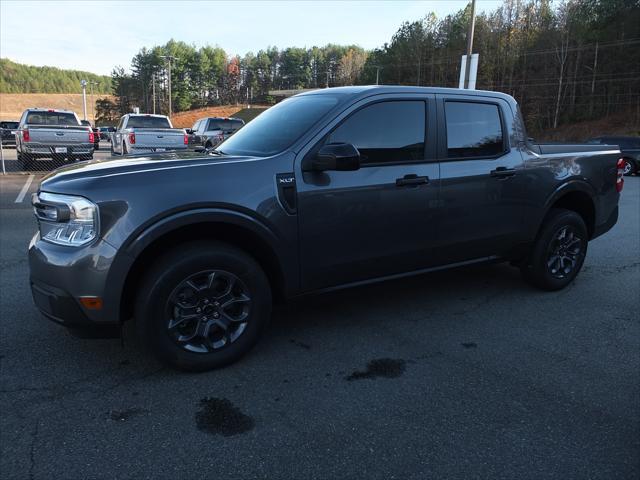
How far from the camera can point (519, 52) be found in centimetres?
5309

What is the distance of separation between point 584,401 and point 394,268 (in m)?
1.52

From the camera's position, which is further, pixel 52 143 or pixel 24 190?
pixel 52 143

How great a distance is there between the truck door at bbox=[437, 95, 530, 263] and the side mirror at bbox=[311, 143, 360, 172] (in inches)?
39.0

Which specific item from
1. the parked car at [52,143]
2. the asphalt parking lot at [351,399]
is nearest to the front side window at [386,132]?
the asphalt parking lot at [351,399]

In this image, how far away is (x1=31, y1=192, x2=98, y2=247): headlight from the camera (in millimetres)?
2805

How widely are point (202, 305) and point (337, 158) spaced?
126cm

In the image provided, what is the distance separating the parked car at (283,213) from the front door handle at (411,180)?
0.01 metres

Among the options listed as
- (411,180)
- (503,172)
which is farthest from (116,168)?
(503,172)

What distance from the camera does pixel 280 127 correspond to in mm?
3740

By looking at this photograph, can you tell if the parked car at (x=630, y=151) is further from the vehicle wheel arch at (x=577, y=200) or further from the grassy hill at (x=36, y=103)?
the grassy hill at (x=36, y=103)

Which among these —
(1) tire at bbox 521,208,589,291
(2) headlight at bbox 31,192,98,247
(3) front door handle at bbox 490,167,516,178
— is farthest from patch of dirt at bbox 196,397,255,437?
(1) tire at bbox 521,208,589,291

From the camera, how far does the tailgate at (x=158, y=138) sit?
13641mm

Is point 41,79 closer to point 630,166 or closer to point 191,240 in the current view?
point 630,166

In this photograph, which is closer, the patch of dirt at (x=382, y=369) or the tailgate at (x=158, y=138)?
the patch of dirt at (x=382, y=369)
